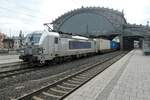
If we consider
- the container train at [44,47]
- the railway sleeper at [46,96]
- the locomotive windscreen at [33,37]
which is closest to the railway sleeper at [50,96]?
the railway sleeper at [46,96]

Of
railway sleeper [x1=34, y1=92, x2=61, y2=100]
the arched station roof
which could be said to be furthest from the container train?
the arched station roof

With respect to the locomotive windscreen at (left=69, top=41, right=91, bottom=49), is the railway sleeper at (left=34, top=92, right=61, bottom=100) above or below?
below

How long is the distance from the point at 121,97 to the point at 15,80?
606 cm

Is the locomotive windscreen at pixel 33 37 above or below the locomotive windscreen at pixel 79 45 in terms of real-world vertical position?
above

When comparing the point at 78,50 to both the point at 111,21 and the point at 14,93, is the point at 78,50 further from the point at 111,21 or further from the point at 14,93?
the point at 111,21

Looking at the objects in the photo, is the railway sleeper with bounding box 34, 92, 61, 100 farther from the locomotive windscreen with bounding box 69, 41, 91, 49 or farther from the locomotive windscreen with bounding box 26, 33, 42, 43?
the locomotive windscreen with bounding box 69, 41, 91, 49

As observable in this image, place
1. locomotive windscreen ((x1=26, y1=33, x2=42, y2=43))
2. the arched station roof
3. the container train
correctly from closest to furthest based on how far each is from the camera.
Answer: the container train
locomotive windscreen ((x1=26, y1=33, x2=42, y2=43))
the arched station roof

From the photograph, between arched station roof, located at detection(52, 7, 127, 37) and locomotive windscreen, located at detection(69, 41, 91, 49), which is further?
arched station roof, located at detection(52, 7, 127, 37)

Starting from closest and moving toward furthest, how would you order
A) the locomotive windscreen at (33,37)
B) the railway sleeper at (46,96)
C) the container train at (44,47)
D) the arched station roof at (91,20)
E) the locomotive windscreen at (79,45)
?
the railway sleeper at (46,96)
the container train at (44,47)
the locomotive windscreen at (33,37)
the locomotive windscreen at (79,45)
the arched station roof at (91,20)

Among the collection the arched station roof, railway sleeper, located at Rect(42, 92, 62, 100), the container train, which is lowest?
railway sleeper, located at Rect(42, 92, 62, 100)

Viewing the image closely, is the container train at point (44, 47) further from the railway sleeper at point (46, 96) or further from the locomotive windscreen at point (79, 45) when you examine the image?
the railway sleeper at point (46, 96)

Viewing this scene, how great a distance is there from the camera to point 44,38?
1675cm

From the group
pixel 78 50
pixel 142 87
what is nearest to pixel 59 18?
pixel 78 50

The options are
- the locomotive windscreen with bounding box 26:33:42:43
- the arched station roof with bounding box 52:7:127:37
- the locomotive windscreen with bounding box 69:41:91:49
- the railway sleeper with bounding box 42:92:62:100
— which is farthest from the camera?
the arched station roof with bounding box 52:7:127:37
